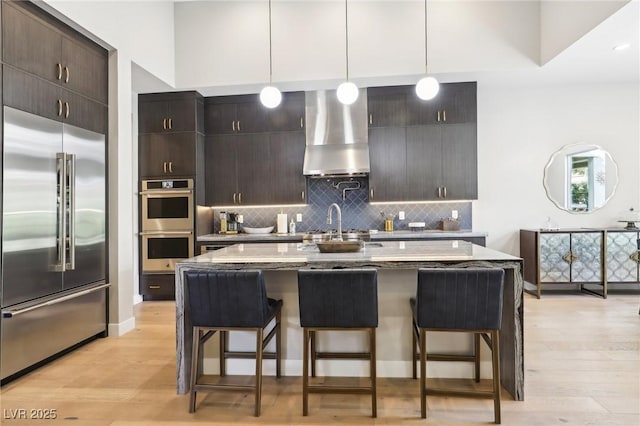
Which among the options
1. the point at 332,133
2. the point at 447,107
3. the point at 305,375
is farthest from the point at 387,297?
the point at 447,107

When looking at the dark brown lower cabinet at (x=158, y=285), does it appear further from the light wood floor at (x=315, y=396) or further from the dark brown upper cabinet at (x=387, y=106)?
the dark brown upper cabinet at (x=387, y=106)

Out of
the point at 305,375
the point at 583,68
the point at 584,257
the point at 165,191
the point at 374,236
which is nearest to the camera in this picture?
the point at 305,375

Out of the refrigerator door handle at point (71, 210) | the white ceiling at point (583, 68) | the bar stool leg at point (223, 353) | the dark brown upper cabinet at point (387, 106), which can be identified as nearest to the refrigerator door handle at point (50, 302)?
the refrigerator door handle at point (71, 210)

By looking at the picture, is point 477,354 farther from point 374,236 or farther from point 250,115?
point 250,115

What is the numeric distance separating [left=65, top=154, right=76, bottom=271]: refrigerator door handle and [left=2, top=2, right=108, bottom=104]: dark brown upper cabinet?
66 cm

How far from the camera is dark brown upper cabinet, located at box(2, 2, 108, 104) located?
2658mm

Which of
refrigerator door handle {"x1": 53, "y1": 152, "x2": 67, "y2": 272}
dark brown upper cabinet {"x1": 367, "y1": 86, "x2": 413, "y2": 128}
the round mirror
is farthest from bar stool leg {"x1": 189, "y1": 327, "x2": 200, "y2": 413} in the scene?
the round mirror

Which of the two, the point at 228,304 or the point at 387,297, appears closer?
the point at 228,304

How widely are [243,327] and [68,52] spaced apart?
2.86 metres

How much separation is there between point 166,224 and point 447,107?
13.2ft

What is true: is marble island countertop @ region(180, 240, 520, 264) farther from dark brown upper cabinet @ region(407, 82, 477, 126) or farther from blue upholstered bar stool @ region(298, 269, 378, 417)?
dark brown upper cabinet @ region(407, 82, 477, 126)

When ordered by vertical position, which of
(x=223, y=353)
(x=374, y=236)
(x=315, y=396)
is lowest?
(x=315, y=396)

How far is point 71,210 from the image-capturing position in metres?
3.13

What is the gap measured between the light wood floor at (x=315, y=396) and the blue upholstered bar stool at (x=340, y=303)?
25 cm
